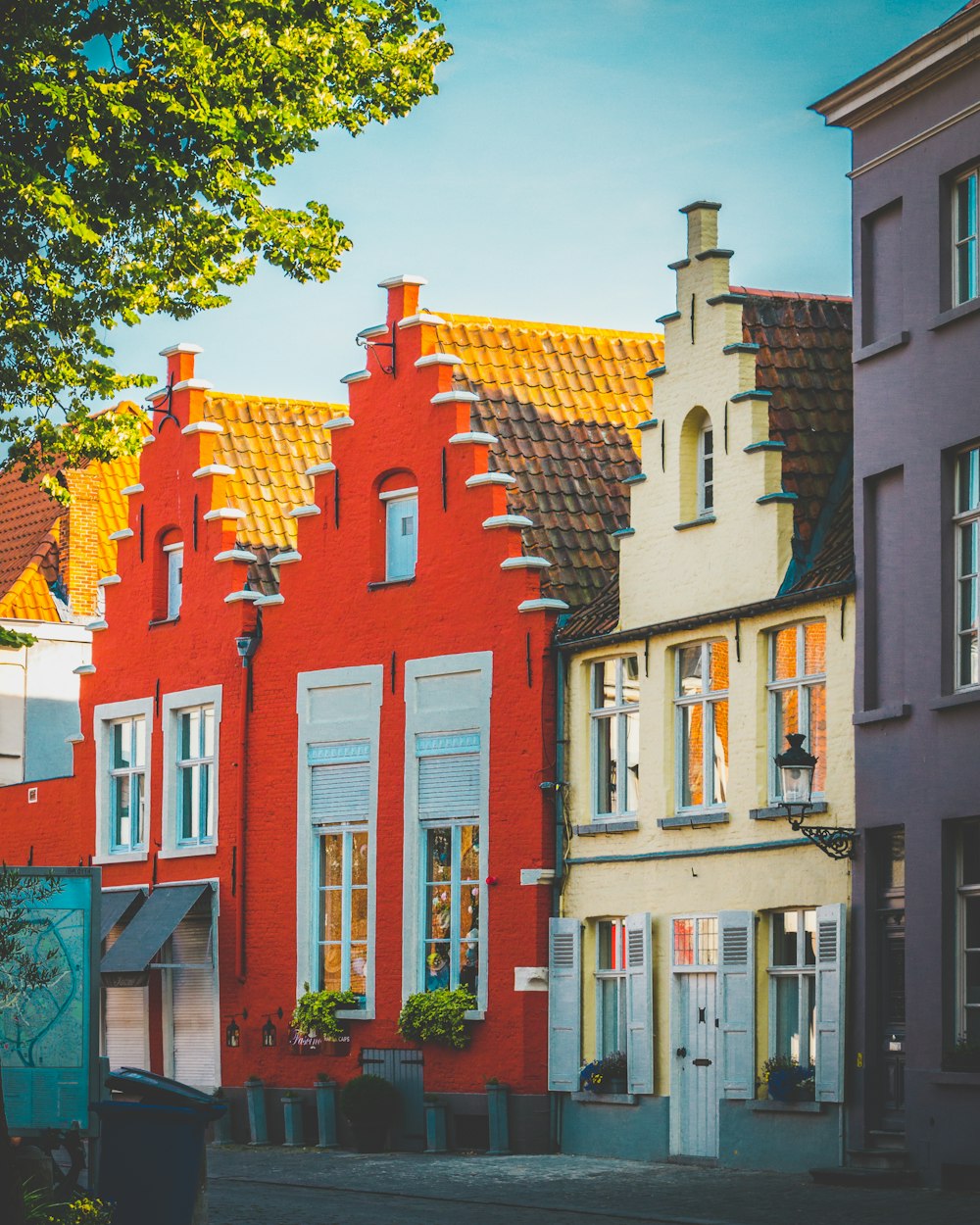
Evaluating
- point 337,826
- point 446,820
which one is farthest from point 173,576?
point 446,820

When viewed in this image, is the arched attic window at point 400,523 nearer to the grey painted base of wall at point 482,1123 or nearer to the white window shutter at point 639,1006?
the white window shutter at point 639,1006

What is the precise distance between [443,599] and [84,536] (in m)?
15.0

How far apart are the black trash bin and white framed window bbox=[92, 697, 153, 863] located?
17606mm

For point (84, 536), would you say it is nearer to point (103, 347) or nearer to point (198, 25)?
point (103, 347)

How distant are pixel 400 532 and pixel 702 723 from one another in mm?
5985

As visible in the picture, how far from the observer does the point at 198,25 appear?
20297 millimetres

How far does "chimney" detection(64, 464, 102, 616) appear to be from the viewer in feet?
139

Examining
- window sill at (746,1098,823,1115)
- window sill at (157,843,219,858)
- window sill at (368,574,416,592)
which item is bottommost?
window sill at (746,1098,823,1115)

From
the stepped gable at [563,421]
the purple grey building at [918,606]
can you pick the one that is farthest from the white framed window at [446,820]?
the purple grey building at [918,606]

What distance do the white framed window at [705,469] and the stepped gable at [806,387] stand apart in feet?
2.82

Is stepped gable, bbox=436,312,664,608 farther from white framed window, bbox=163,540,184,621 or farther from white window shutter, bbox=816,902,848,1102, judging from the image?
white window shutter, bbox=816,902,848,1102

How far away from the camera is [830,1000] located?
23094mm

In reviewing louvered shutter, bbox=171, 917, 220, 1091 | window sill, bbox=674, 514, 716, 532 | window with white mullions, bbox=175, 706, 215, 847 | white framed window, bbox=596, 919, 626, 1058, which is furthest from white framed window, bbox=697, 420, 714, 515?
louvered shutter, bbox=171, 917, 220, 1091

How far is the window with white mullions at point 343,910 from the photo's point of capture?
98.4ft
